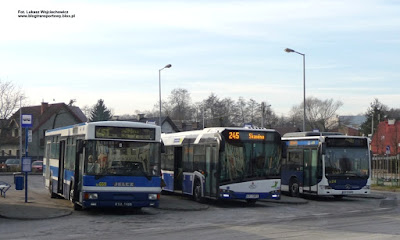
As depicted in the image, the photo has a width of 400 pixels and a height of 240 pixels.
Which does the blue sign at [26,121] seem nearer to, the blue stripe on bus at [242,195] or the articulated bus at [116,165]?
the articulated bus at [116,165]

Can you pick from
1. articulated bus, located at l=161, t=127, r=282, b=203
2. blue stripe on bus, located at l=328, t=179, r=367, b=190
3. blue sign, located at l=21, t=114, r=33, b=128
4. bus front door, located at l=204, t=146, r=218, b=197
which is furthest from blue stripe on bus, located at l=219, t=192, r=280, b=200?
blue sign, located at l=21, t=114, r=33, b=128

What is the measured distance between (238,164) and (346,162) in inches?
243

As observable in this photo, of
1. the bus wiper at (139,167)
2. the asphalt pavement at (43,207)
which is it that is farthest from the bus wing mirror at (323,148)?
the bus wiper at (139,167)

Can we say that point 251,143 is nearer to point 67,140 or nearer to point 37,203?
point 67,140

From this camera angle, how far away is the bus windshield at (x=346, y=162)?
82.4ft

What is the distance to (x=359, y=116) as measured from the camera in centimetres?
14188

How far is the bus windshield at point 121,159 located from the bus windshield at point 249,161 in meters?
3.77

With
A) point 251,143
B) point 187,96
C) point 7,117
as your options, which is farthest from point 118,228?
point 187,96

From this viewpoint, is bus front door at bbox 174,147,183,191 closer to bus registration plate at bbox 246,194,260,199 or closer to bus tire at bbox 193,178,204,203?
bus tire at bbox 193,178,204,203

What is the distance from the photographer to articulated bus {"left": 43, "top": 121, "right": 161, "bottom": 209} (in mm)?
17609

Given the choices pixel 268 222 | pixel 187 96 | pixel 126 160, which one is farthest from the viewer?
pixel 187 96

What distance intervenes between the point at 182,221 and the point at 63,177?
6.13 meters

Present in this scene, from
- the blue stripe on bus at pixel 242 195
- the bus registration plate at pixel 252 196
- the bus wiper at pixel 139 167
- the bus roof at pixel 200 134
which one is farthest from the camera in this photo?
the bus roof at pixel 200 134

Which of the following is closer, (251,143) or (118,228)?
(118,228)
